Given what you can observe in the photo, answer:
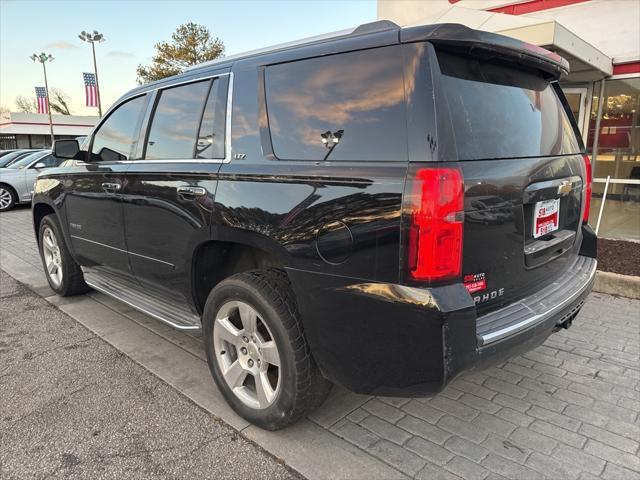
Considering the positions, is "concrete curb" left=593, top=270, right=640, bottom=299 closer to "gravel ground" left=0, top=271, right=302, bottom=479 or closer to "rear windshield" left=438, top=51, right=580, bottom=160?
"rear windshield" left=438, top=51, right=580, bottom=160

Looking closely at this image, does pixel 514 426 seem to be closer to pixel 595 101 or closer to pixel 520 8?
pixel 595 101

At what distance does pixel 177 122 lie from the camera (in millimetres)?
3182

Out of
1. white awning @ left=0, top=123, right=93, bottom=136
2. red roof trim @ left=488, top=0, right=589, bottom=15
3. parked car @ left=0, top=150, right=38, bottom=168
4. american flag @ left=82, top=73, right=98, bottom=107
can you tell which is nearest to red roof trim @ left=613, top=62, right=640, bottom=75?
red roof trim @ left=488, top=0, right=589, bottom=15

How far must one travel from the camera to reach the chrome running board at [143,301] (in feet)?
10.2

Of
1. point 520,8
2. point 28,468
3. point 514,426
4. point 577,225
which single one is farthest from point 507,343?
point 520,8

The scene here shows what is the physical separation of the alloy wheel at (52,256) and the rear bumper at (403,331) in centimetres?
360

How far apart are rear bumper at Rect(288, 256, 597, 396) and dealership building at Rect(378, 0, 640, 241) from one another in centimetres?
559

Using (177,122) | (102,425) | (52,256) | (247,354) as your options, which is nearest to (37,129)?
(52,256)

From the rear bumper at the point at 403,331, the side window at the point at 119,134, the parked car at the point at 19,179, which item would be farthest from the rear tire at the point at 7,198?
the rear bumper at the point at 403,331

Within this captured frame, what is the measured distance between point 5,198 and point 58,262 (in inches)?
376

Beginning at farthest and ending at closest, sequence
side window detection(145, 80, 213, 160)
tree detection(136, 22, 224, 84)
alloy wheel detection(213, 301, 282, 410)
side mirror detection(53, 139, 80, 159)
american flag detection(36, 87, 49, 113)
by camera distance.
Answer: american flag detection(36, 87, 49, 113), tree detection(136, 22, 224, 84), side mirror detection(53, 139, 80, 159), side window detection(145, 80, 213, 160), alloy wheel detection(213, 301, 282, 410)

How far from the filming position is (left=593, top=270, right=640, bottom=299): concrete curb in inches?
188

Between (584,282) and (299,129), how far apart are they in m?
1.92

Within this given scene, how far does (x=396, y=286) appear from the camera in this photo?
193 centimetres
